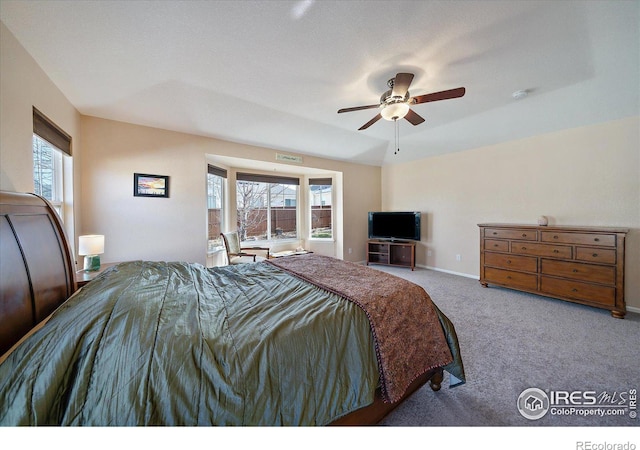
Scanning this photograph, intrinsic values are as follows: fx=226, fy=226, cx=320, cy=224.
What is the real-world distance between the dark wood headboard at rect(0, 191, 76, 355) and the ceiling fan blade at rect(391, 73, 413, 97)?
104 inches

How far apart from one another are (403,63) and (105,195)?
3763 millimetres

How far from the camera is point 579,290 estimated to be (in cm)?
294

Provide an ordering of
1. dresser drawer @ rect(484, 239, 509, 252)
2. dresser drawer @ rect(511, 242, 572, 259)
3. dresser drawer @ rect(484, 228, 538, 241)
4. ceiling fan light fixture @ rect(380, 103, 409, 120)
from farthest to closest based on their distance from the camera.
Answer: dresser drawer @ rect(484, 239, 509, 252), dresser drawer @ rect(484, 228, 538, 241), dresser drawer @ rect(511, 242, 572, 259), ceiling fan light fixture @ rect(380, 103, 409, 120)

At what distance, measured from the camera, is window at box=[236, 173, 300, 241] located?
16.1ft

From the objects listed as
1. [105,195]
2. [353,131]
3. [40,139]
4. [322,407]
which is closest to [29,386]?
[322,407]

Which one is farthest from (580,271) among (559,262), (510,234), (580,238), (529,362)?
(529,362)

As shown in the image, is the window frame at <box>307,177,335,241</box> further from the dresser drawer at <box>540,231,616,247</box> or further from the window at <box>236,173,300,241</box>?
the dresser drawer at <box>540,231,616,247</box>

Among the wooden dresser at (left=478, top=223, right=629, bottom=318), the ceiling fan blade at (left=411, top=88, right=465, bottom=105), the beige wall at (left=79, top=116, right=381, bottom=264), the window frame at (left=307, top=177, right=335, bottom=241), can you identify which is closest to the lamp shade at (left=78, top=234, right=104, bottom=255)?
the beige wall at (left=79, top=116, right=381, bottom=264)

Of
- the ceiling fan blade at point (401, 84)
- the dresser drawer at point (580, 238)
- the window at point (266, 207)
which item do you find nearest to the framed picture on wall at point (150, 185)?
the window at point (266, 207)

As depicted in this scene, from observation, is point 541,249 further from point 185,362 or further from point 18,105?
point 18,105

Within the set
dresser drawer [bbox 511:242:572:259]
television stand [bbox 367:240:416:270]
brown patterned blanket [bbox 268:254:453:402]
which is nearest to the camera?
brown patterned blanket [bbox 268:254:453:402]

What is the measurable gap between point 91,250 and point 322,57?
2968 millimetres

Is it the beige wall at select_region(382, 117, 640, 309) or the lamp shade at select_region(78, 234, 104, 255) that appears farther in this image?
the beige wall at select_region(382, 117, 640, 309)

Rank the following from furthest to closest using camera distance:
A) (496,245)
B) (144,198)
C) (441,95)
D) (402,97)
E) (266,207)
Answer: (266,207) < (496,245) < (144,198) < (402,97) < (441,95)
